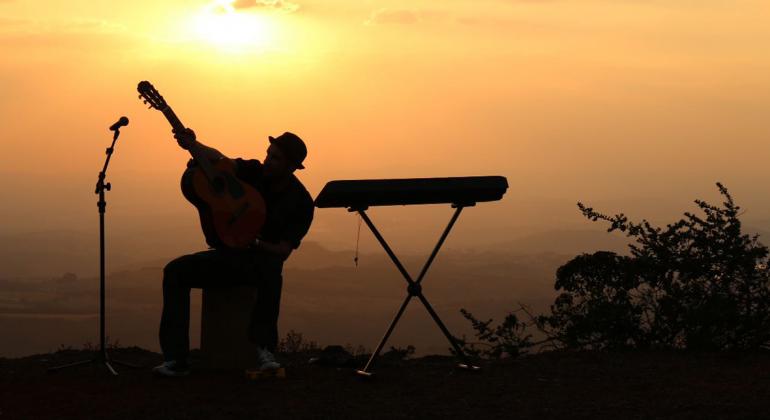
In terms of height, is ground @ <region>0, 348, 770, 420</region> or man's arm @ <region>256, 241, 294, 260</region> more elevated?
man's arm @ <region>256, 241, 294, 260</region>

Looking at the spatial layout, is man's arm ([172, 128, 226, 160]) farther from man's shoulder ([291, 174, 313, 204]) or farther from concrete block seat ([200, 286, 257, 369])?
concrete block seat ([200, 286, 257, 369])

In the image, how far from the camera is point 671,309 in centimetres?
1059

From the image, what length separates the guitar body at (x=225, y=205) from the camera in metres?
8.70

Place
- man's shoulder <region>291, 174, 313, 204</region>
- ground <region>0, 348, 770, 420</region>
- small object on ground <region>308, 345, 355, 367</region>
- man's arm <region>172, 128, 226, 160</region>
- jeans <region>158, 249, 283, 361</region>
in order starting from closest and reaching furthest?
ground <region>0, 348, 770, 420</region> → man's arm <region>172, 128, 226, 160</region> → jeans <region>158, 249, 283, 361</region> → man's shoulder <region>291, 174, 313, 204</region> → small object on ground <region>308, 345, 355, 367</region>

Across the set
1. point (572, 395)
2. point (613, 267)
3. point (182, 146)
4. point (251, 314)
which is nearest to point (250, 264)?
point (251, 314)

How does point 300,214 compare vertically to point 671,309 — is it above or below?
above

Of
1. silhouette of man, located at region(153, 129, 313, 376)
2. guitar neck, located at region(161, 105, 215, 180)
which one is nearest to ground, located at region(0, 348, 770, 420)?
silhouette of man, located at region(153, 129, 313, 376)

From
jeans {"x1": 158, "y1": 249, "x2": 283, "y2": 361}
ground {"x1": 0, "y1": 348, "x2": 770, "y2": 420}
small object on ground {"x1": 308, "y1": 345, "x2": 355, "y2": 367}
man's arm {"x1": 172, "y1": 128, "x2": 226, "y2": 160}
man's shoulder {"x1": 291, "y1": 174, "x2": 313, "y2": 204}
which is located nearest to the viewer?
ground {"x1": 0, "y1": 348, "x2": 770, "y2": 420}

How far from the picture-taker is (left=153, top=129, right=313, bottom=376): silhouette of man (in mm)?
8844

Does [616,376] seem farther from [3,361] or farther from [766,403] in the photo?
[3,361]

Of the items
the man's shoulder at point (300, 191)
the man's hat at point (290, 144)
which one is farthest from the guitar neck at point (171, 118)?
the man's shoulder at point (300, 191)

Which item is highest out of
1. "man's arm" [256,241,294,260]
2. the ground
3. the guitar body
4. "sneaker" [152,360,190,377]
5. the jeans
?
the guitar body

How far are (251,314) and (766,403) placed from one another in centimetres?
420

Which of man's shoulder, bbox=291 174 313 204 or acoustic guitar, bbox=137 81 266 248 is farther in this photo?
man's shoulder, bbox=291 174 313 204
